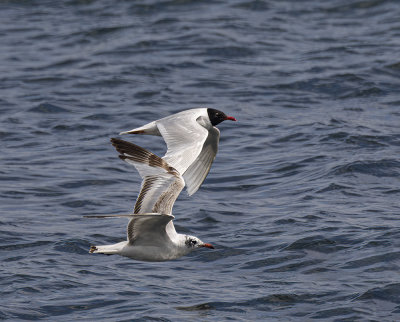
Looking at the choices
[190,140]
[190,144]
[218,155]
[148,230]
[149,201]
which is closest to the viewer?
[149,201]

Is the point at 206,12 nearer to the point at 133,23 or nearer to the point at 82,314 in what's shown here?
the point at 133,23

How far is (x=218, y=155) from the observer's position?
15203 mm

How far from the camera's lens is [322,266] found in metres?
11.0

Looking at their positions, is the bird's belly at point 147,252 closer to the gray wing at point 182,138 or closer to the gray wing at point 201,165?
the gray wing at point 182,138

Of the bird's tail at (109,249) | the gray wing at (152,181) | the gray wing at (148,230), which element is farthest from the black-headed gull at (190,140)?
the bird's tail at (109,249)

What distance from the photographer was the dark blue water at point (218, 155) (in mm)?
10312

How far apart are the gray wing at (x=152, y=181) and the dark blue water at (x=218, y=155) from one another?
1384mm

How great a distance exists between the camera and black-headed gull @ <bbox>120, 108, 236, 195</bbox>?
33.3 feet

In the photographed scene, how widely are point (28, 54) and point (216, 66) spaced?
4415 millimetres

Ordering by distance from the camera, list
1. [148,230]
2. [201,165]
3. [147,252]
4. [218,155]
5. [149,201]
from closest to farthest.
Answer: [149,201] → [148,230] → [147,252] → [201,165] → [218,155]

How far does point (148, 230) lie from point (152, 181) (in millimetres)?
503

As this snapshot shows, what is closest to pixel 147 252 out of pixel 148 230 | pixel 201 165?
pixel 148 230

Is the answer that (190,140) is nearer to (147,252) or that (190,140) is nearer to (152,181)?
(152,181)

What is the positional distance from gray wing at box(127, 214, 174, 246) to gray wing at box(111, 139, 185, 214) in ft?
0.32
